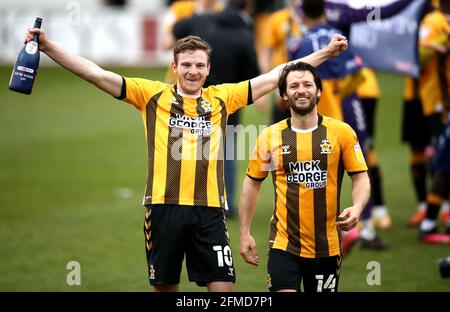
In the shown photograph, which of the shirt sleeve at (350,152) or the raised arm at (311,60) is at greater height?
the raised arm at (311,60)

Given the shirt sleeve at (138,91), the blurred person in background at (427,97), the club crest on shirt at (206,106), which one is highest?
the blurred person in background at (427,97)

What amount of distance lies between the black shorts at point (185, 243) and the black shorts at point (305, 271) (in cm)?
33

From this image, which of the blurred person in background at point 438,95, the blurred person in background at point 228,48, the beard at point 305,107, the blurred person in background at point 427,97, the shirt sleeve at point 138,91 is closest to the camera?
the beard at point 305,107

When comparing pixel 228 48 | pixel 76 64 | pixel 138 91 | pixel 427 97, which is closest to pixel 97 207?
pixel 228 48

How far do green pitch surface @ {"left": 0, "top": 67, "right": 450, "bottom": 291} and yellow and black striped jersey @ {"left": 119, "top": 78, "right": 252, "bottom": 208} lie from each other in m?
2.00

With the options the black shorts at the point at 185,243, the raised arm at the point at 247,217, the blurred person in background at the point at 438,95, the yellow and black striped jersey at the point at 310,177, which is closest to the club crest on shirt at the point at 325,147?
the yellow and black striped jersey at the point at 310,177

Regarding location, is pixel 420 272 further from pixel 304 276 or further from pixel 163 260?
pixel 163 260

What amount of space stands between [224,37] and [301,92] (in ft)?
16.5

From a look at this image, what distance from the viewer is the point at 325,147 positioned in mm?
6027

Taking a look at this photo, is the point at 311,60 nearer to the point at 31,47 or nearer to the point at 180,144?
the point at 180,144

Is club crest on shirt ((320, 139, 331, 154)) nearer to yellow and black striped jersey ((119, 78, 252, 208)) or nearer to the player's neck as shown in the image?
the player's neck

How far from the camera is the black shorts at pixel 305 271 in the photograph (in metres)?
6.00

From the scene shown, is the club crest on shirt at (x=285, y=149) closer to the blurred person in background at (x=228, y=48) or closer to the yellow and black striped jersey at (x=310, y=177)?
the yellow and black striped jersey at (x=310, y=177)

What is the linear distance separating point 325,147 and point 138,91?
135cm
